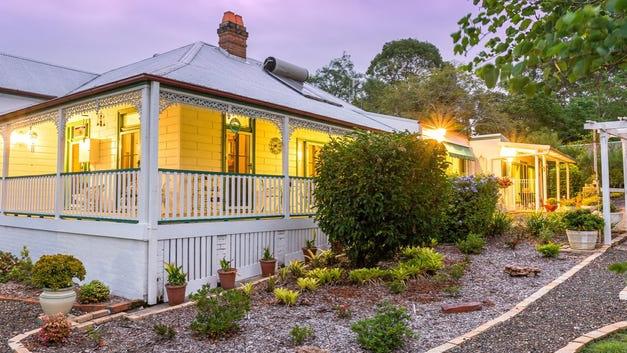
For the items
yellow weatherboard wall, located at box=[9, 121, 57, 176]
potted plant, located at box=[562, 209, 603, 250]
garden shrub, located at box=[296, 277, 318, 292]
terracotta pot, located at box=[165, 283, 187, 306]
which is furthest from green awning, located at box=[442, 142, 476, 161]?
yellow weatherboard wall, located at box=[9, 121, 57, 176]

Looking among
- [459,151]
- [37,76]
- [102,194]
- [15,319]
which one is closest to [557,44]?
[15,319]

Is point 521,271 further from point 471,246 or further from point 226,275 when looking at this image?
point 226,275

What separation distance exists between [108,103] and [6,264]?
428cm

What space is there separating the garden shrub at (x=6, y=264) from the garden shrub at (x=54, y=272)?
3306 mm

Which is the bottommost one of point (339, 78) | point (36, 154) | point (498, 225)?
point (498, 225)

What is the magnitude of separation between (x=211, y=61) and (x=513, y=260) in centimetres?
838

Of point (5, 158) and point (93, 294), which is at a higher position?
point (5, 158)

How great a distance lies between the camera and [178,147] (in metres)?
9.98

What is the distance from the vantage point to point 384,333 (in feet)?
14.3

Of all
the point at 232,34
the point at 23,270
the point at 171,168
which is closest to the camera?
the point at 23,270

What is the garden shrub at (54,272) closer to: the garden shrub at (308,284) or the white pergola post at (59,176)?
the white pergola post at (59,176)

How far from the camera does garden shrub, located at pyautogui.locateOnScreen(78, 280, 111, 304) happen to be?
6618 millimetres

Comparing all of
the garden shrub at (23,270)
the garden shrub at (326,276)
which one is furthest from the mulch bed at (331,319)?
the garden shrub at (23,270)

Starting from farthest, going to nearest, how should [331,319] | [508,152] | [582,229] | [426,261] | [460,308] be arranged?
[508,152]
[582,229]
[426,261]
[460,308]
[331,319]
